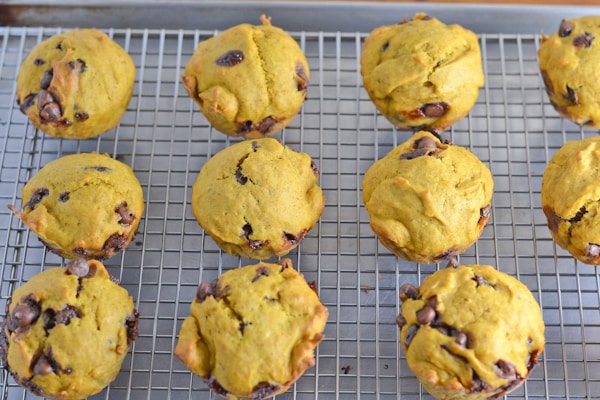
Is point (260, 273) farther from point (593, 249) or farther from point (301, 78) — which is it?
point (593, 249)

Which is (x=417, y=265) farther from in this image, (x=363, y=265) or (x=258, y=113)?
(x=258, y=113)

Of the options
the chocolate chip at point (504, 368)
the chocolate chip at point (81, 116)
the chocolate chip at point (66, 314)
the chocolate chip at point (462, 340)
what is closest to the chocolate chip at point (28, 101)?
the chocolate chip at point (81, 116)

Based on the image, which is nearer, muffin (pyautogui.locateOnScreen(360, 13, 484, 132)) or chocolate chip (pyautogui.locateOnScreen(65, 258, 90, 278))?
chocolate chip (pyautogui.locateOnScreen(65, 258, 90, 278))

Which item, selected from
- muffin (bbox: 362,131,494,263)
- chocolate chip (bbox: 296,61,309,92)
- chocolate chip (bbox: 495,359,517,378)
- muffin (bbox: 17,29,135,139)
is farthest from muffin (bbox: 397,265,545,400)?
muffin (bbox: 17,29,135,139)

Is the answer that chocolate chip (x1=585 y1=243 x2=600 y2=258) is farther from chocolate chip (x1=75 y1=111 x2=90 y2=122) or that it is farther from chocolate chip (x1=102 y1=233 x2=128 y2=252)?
chocolate chip (x1=75 y1=111 x2=90 y2=122)

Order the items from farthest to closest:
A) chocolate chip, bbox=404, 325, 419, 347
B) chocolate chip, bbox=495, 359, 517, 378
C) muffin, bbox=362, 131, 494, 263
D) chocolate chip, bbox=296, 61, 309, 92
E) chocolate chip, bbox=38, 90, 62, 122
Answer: chocolate chip, bbox=296, 61, 309, 92, chocolate chip, bbox=38, 90, 62, 122, muffin, bbox=362, 131, 494, 263, chocolate chip, bbox=404, 325, 419, 347, chocolate chip, bbox=495, 359, 517, 378

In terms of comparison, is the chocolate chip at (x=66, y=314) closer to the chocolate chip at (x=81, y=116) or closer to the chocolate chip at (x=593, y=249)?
the chocolate chip at (x=81, y=116)
